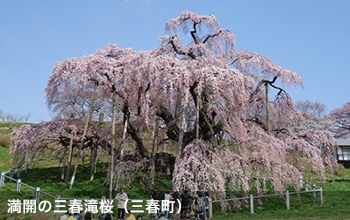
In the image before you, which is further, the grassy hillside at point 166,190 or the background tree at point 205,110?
the background tree at point 205,110

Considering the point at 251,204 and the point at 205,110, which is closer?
the point at 251,204

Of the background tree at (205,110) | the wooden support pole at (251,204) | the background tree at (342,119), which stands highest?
the background tree at (342,119)

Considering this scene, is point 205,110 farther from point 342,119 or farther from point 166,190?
point 342,119

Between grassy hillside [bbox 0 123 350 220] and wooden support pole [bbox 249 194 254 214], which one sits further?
wooden support pole [bbox 249 194 254 214]

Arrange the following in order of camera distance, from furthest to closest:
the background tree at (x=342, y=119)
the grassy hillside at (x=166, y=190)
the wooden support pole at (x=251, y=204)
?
the background tree at (x=342, y=119) < the wooden support pole at (x=251, y=204) < the grassy hillside at (x=166, y=190)

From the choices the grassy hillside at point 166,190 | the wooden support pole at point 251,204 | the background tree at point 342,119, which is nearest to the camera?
the grassy hillside at point 166,190

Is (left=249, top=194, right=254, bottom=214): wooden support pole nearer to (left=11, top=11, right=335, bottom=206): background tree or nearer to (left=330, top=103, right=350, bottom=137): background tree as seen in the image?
(left=11, top=11, right=335, bottom=206): background tree

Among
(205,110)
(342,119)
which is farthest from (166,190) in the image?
(342,119)

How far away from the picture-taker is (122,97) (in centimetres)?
1756

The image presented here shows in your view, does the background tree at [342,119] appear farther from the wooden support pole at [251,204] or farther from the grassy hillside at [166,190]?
the wooden support pole at [251,204]

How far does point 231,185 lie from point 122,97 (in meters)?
6.77

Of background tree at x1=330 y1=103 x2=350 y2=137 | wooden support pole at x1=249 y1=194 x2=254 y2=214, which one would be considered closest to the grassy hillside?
wooden support pole at x1=249 y1=194 x2=254 y2=214

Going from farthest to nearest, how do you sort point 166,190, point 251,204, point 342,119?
point 342,119 → point 166,190 → point 251,204

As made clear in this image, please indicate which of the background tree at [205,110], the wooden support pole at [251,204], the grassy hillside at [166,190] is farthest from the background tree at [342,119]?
the wooden support pole at [251,204]
